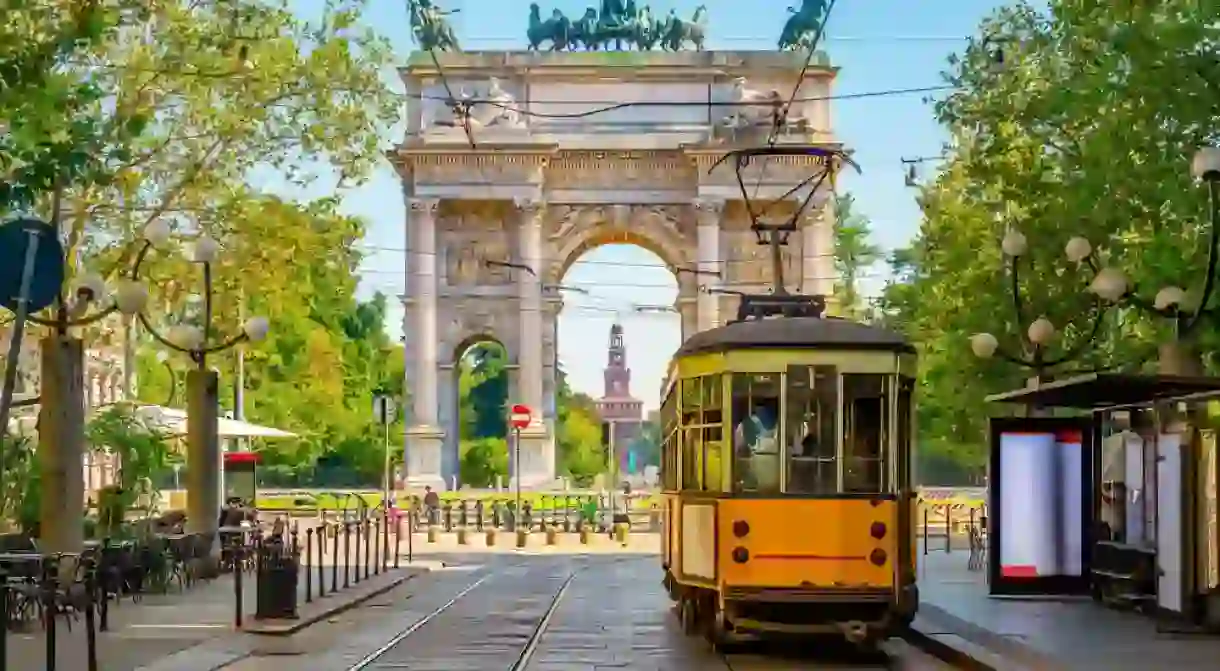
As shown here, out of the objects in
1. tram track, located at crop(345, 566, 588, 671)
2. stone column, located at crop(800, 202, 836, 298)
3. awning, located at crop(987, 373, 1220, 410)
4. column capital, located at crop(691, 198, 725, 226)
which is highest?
column capital, located at crop(691, 198, 725, 226)

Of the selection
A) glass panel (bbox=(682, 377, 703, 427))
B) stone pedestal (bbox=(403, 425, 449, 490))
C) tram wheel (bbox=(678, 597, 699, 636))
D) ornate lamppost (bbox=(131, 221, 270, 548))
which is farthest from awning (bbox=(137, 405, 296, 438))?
stone pedestal (bbox=(403, 425, 449, 490))

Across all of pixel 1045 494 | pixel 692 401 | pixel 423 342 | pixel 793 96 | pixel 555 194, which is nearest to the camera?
pixel 692 401

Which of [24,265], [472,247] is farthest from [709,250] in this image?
[24,265]

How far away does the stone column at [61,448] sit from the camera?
21.5 meters

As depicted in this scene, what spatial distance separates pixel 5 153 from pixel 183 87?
61.6ft

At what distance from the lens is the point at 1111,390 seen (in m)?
21.9

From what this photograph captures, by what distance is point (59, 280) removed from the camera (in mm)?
13148

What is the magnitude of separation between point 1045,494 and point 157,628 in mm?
10081

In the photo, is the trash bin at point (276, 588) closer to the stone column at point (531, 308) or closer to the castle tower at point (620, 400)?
the stone column at point (531, 308)

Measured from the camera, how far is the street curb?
2170 centimetres

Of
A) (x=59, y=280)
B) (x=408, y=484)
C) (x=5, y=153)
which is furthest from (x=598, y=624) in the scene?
(x=408, y=484)

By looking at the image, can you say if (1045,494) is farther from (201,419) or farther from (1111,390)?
(201,419)

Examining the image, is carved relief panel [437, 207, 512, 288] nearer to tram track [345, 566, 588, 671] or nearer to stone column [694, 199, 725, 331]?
stone column [694, 199, 725, 331]

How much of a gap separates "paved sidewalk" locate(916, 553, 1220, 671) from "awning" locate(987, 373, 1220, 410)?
230 cm
